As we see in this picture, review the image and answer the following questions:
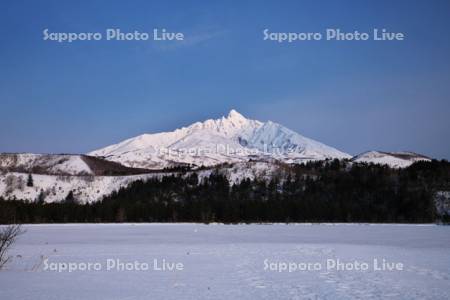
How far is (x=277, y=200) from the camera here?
→ 12056 centimetres

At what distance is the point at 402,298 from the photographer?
14.6 metres

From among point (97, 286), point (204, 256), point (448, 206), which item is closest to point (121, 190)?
point (448, 206)

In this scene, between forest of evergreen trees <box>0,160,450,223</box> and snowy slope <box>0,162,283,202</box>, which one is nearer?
forest of evergreen trees <box>0,160,450,223</box>

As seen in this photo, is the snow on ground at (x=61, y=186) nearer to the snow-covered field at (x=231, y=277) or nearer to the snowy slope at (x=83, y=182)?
the snowy slope at (x=83, y=182)

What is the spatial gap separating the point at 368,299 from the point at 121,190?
478 feet

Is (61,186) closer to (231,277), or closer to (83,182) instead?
(83,182)

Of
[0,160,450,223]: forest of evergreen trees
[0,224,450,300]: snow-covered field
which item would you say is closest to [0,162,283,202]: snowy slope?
[0,160,450,223]: forest of evergreen trees

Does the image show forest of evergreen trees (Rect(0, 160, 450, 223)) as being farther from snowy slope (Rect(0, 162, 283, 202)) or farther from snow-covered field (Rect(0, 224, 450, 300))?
snow-covered field (Rect(0, 224, 450, 300))

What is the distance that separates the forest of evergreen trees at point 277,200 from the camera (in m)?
108

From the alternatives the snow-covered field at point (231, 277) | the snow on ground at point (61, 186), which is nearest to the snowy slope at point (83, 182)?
the snow on ground at point (61, 186)

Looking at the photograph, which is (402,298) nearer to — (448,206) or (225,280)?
(225,280)

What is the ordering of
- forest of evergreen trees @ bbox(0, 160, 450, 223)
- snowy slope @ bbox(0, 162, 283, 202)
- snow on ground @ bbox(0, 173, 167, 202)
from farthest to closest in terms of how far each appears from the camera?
snow on ground @ bbox(0, 173, 167, 202)
snowy slope @ bbox(0, 162, 283, 202)
forest of evergreen trees @ bbox(0, 160, 450, 223)

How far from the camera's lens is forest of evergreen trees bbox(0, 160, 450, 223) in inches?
4262

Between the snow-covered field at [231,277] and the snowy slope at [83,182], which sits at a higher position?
the snowy slope at [83,182]
